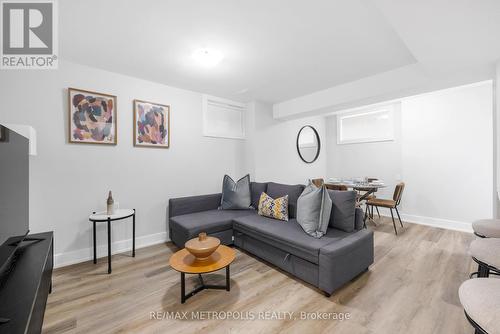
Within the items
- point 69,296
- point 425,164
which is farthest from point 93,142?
point 425,164

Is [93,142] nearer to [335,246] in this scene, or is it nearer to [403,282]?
[335,246]

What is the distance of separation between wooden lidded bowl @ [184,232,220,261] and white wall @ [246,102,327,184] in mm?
2166

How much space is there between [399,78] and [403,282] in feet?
7.85

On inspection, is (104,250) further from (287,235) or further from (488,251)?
(488,251)

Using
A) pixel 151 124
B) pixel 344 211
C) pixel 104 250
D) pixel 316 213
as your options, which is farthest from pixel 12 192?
pixel 344 211

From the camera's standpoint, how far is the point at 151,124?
3100 millimetres

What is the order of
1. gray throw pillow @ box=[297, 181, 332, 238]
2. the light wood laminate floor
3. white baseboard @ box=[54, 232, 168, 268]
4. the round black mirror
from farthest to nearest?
the round black mirror
white baseboard @ box=[54, 232, 168, 268]
gray throw pillow @ box=[297, 181, 332, 238]
the light wood laminate floor

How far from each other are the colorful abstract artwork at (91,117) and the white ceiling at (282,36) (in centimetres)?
40

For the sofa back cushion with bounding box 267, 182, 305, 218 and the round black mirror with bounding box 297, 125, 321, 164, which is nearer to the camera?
the sofa back cushion with bounding box 267, 182, 305, 218

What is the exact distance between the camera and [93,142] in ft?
8.71

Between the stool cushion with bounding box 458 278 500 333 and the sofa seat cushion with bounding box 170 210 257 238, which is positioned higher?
the stool cushion with bounding box 458 278 500 333

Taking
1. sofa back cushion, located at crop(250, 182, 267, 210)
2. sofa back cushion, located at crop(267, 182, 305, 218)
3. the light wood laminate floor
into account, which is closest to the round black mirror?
sofa back cushion, located at crop(250, 182, 267, 210)

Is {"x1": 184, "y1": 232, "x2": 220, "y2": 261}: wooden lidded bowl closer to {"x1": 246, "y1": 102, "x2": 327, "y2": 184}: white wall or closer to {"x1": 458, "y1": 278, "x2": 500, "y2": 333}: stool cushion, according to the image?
{"x1": 458, "y1": 278, "x2": 500, "y2": 333}: stool cushion

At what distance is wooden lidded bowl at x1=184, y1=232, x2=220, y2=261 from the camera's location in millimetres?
1812
